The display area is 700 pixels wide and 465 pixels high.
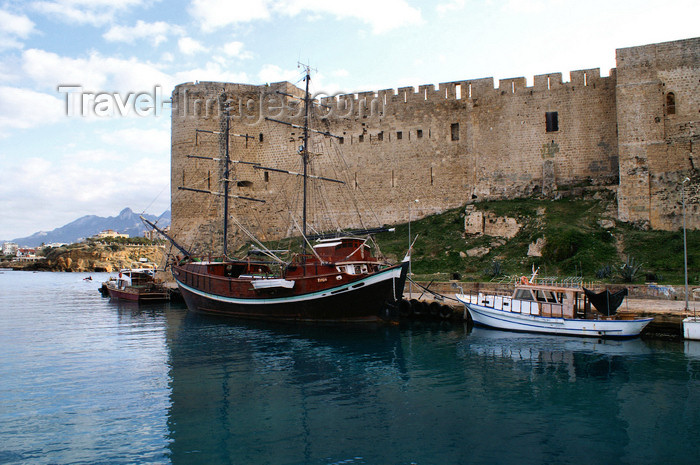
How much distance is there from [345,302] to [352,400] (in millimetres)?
8573

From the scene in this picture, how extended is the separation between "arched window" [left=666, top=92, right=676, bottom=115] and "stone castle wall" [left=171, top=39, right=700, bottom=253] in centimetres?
28

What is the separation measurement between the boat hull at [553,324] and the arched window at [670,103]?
1100 centimetres

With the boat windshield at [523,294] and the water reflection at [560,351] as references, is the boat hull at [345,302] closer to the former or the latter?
the water reflection at [560,351]

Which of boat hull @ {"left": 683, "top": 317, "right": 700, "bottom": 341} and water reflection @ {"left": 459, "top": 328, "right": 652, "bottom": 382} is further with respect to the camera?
boat hull @ {"left": 683, "top": 317, "right": 700, "bottom": 341}

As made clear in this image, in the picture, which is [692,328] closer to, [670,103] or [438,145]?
[670,103]

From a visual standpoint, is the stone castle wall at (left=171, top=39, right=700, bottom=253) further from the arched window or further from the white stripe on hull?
the white stripe on hull

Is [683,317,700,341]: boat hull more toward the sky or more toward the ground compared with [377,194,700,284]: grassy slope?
more toward the ground

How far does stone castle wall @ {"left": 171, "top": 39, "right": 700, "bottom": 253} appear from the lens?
2077 centimetres

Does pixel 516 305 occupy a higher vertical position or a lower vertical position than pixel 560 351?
higher

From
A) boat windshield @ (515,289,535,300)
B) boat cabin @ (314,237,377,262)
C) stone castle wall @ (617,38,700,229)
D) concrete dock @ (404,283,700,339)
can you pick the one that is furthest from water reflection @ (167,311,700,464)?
stone castle wall @ (617,38,700,229)

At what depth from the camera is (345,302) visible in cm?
1798

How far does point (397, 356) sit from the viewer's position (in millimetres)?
13156

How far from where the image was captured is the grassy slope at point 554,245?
18516mm

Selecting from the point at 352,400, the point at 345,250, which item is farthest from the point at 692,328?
the point at 345,250
